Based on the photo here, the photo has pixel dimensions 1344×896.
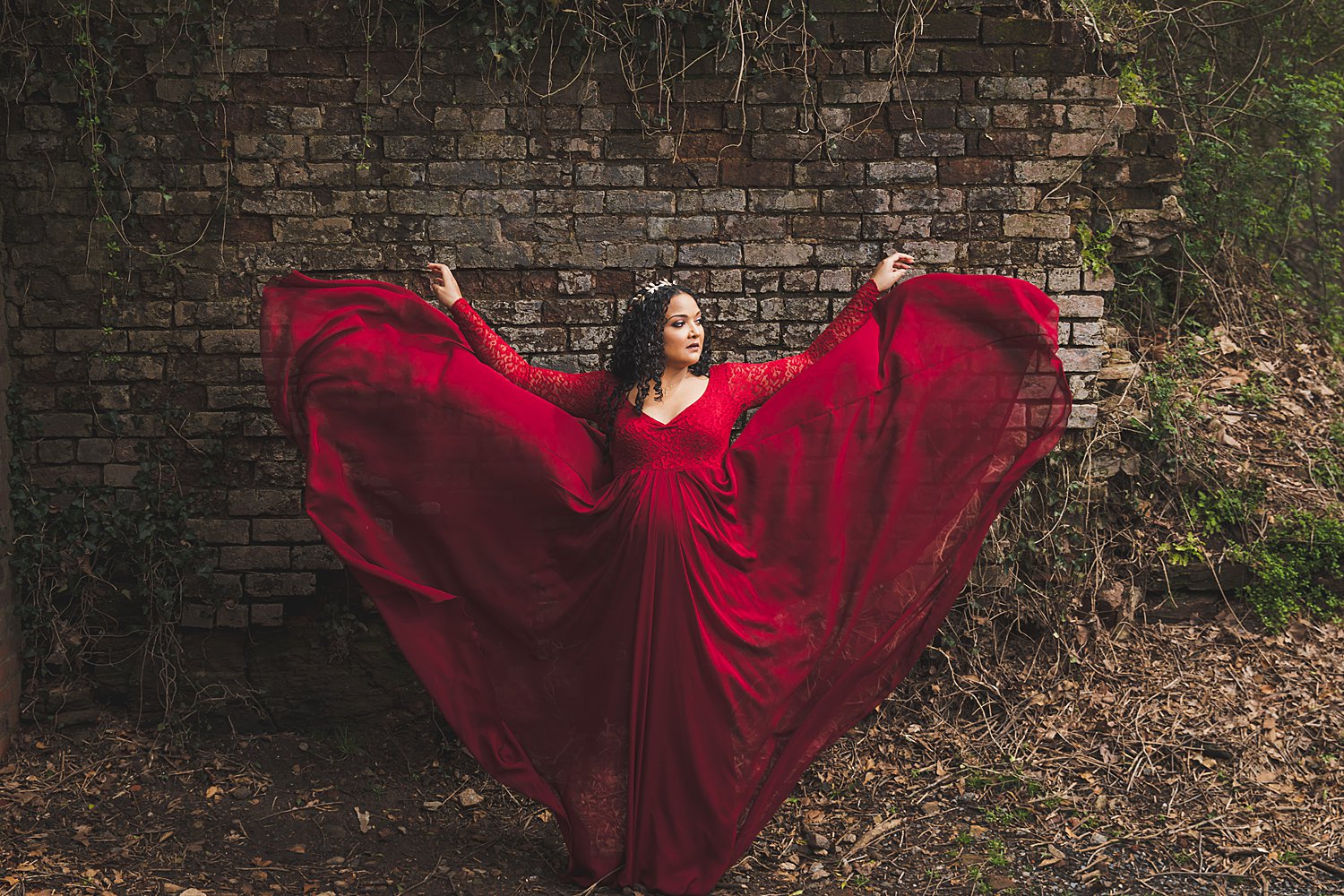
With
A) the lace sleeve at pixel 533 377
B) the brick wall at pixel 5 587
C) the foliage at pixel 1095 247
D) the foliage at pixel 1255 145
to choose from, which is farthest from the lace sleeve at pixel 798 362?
the brick wall at pixel 5 587

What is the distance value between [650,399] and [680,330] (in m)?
0.24

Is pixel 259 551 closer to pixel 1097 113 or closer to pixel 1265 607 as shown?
pixel 1097 113

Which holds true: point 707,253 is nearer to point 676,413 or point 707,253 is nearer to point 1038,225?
point 676,413

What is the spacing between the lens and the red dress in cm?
301

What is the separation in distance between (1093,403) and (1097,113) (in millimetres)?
1113

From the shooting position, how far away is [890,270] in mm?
3328

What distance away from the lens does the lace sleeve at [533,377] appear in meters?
3.30

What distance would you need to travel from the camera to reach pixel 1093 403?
3980 millimetres

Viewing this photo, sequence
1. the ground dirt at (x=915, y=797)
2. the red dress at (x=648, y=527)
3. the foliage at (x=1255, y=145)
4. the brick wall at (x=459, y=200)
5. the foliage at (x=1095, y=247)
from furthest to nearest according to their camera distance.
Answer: the foliage at (x=1255, y=145) < the foliage at (x=1095, y=247) < the brick wall at (x=459, y=200) < the ground dirt at (x=915, y=797) < the red dress at (x=648, y=527)

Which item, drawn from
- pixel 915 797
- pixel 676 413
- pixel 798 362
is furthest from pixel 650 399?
pixel 915 797

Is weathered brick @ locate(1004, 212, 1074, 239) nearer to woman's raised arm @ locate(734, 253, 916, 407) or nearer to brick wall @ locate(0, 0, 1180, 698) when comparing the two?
brick wall @ locate(0, 0, 1180, 698)

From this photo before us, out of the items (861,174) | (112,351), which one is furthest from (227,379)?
(861,174)

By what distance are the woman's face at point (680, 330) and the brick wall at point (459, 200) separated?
0.75m

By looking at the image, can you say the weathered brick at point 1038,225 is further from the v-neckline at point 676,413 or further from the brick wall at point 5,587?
the brick wall at point 5,587
